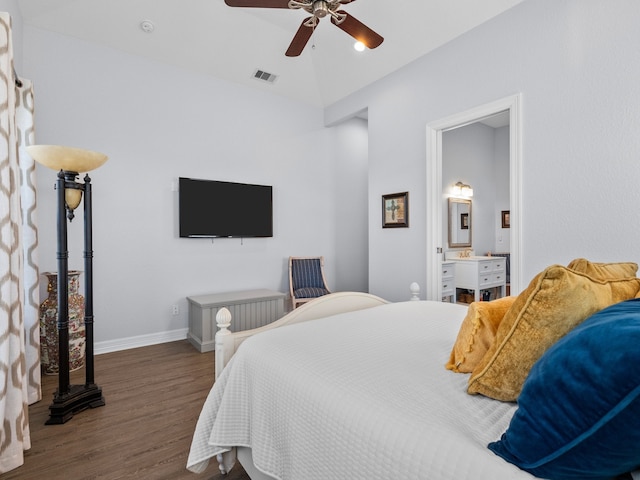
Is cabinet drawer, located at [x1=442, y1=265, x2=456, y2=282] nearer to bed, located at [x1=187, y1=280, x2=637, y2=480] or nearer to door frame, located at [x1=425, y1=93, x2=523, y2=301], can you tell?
door frame, located at [x1=425, y1=93, x2=523, y2=301]

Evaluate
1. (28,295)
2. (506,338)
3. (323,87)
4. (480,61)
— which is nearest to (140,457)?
(28,295)

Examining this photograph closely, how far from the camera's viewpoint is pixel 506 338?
95 centimetres

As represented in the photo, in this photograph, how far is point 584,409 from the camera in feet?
2.02

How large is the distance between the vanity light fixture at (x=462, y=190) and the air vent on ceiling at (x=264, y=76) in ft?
9.95

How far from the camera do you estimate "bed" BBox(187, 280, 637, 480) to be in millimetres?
814

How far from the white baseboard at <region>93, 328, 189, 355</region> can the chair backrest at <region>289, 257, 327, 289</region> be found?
1459mm

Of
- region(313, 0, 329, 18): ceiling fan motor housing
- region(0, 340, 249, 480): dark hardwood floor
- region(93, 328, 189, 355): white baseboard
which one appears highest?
region(313, 0, 329, 18): ceiling fan motor housing

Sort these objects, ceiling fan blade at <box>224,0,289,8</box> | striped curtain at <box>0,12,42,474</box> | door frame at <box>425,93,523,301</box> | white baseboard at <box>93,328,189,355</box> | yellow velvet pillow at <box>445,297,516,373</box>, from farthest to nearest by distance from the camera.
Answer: white baseboard at <box>93,328,189,355</box> < door frame at <box>425,93,523,301</box> < ceiling fan blade at <box>224,0,289,8</box> < striped curtain at <box>0,12,42,474</box> < yellow velvet pillow at <box>445,297,516,373</box>

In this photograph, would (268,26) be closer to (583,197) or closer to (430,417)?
(583,197)

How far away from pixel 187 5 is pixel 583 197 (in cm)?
384

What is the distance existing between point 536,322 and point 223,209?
3.61 meters

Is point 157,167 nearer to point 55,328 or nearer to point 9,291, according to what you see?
point 55,328

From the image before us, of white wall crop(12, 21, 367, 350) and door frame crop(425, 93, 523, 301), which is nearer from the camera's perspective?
door frame crop(425, 93, 523, 301)

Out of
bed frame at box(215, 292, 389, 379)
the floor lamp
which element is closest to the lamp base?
the floor lamp
